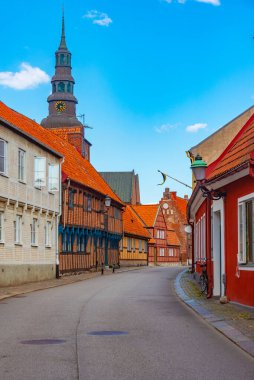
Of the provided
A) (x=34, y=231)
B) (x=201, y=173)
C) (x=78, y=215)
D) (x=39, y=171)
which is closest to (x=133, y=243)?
(x=78, y=215)

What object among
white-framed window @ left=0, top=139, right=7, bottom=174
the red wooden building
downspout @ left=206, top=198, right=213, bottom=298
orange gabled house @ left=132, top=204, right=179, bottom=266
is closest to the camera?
the red wooden building

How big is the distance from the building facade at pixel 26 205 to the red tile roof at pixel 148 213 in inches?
1771

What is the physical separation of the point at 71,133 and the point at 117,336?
65.6 m

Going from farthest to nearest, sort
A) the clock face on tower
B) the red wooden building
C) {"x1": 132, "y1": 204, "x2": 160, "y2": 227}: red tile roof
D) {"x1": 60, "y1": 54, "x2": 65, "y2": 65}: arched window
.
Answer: {"x1": 60, "y1": 54, "x2": 65, "y2": 65}: arched window < the clock face on tower < {"x1": 132, "y1": 204, "x2": 160, "y2": 227}: red tile roof < the red wooden building

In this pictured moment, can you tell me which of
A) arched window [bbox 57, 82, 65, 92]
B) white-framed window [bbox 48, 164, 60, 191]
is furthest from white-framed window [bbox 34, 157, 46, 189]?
arched window [bbox 57, 82, 65, 92]

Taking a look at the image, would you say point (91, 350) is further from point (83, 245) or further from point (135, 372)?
point (83, 245)

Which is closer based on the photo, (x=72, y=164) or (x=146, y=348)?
(x=146, y=348)

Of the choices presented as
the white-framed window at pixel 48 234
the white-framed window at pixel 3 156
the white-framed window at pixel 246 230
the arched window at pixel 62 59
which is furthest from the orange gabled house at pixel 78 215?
the arched window at pixel 62 59

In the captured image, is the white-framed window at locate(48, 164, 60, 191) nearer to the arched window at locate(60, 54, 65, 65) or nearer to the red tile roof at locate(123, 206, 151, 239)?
the red tile roof at locate(123, 206, 151, 239)

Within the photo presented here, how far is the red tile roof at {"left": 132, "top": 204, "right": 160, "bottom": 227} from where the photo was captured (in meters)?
78.4

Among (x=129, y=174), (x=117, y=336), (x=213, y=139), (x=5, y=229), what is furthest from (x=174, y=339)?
(x=129, y=174)

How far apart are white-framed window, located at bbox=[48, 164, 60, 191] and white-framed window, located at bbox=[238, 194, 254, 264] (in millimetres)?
18046

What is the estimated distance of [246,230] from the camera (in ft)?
45.7

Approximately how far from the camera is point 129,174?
98625 millimetres
